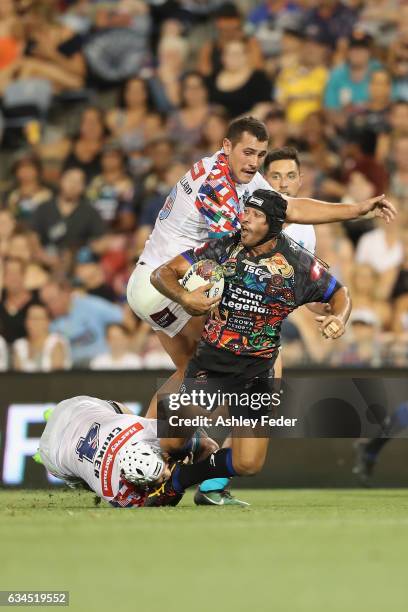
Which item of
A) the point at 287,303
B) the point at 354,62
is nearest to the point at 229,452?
the point at 287,303

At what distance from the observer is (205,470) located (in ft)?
28.9

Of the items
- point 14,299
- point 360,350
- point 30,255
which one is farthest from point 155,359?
point 30,255

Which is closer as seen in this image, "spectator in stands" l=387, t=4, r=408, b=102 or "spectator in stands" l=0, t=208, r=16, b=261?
"spectator in stands" l=0, t=208, r=16, b=261

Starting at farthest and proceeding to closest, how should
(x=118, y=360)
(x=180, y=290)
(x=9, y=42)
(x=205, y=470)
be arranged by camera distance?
1. (x=9, y=42)
2. (x=118, y=360)
3. (x=205, y=470)
4. (x=180, y=290)

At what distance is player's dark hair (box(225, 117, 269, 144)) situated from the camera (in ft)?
30.1

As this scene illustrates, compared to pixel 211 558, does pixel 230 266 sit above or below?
above

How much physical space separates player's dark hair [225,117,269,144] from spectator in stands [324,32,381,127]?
24.9ft

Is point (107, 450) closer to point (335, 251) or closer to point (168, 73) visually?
point (335, 251)

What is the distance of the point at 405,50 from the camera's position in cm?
1673

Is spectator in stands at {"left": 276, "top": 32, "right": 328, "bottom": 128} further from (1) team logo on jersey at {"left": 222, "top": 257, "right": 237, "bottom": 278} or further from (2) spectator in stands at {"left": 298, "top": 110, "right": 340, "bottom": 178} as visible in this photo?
(1) team logo on jersey at {"left": 222, "top": 257, "right": 237, "bottom": 278}

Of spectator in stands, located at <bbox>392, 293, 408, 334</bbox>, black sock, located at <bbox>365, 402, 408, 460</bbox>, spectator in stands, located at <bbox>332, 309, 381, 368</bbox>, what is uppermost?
spectator in stands, located at <bbox>392, 293, 408, 334</bbox>

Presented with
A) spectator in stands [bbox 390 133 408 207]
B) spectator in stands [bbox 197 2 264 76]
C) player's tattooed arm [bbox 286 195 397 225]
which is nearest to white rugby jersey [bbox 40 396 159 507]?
player's tattooed arm [bbox 286 195 397 225]

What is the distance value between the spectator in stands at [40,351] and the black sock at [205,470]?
13.5ft

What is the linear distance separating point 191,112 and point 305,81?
59.3 inches
